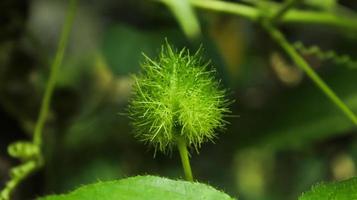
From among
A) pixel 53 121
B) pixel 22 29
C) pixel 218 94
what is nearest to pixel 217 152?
pixel 53 121

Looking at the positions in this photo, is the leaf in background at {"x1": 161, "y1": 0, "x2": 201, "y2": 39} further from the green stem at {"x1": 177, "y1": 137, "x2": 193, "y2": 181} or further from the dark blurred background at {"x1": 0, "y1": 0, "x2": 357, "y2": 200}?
the green stem at {"x1": 177, "y1": 137, "x2": 193, "y2": 181}

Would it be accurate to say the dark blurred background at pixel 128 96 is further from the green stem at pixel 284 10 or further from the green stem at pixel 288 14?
the green stem at pixel 284 10

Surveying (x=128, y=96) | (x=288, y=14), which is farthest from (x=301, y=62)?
(x=128, y=96)

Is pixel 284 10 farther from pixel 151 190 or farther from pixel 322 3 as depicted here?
pixel 151 190

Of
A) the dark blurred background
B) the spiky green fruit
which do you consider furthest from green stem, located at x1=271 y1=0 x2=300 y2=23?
the spiky green fruit

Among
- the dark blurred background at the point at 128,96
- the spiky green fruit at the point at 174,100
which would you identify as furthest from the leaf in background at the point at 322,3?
the spiky green fruit at the point at 174,100

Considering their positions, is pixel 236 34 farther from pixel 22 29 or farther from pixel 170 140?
pixel 170 140
